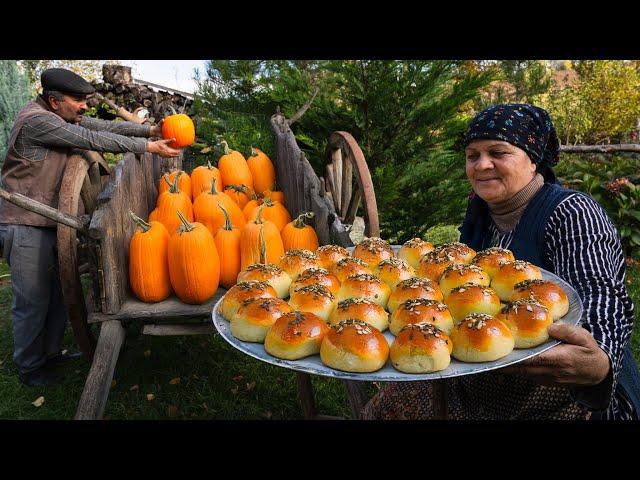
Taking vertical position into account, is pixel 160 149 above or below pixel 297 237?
above

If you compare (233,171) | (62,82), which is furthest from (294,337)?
(233,171)

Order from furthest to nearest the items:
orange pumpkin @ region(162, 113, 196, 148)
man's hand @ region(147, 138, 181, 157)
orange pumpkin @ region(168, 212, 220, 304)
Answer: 1. orange pumpkin @ region(162, 113, 196, 148)
2. man's hand @ region(147, 138, 181, 157)
3. orange pumpkin @ region(168, 212, 220, 304)

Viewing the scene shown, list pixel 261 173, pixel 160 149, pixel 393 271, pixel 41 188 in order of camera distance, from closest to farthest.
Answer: pixel 393 271, pixel 41 188, pixel 160 149, pixel 261 173

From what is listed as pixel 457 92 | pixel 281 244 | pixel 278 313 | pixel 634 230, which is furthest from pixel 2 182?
pixel 634 230

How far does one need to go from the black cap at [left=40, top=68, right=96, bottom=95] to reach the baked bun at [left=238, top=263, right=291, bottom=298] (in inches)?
98.6

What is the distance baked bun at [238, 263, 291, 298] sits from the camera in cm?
192

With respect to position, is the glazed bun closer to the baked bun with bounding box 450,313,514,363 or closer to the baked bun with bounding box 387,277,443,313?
the baked bun with bounding box 387,277,443,313

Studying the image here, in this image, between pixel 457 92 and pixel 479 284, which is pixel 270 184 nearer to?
pixel 457 92

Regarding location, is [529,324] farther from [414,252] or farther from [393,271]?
[414,252]

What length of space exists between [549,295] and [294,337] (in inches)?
33.3

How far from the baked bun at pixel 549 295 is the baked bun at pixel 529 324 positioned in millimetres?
59

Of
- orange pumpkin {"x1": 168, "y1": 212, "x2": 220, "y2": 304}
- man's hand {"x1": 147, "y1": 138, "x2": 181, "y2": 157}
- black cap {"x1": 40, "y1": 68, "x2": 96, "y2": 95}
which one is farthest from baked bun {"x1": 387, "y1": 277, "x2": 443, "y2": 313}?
black cap {"x1": 40, "y1": 68, "x2": 96, "y2": 95}

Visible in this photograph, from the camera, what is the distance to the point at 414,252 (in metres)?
2.20

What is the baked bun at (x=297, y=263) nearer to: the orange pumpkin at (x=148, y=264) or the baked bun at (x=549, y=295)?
the baked bun at (x=549, y=295)
